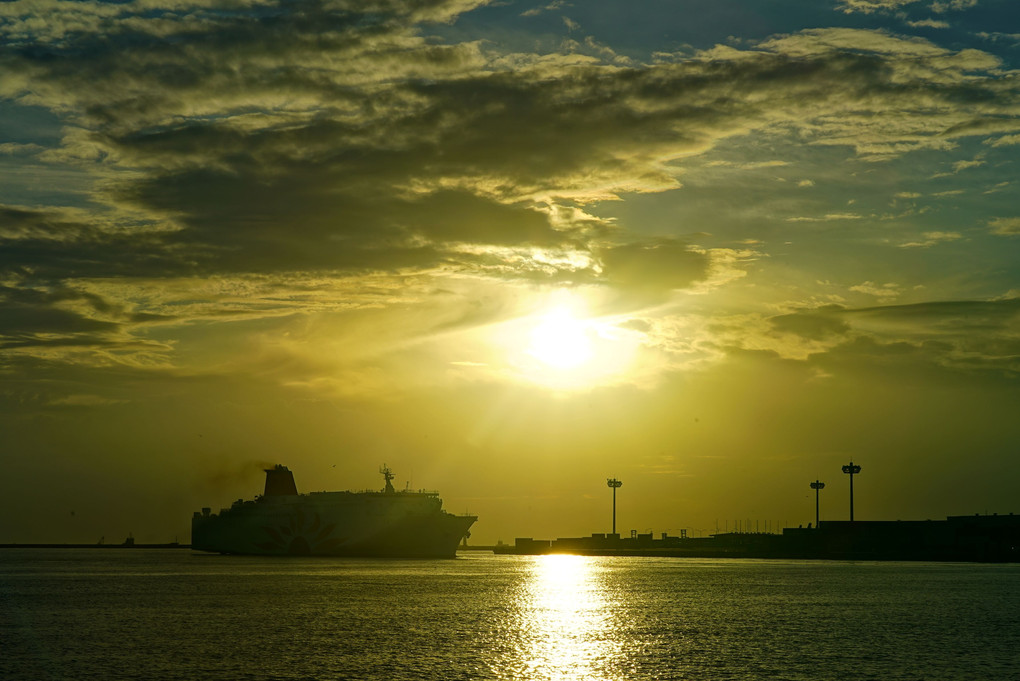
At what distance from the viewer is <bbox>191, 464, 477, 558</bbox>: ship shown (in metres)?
148

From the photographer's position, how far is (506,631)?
56062 mm

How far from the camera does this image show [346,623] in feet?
193

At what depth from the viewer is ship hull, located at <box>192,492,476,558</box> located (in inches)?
5832

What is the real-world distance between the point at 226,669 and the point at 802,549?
549ft

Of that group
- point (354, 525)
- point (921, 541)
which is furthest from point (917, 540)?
point (354, 525)

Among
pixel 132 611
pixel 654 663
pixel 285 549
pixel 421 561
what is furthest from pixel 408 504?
pixel 654 663

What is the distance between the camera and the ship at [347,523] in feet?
486

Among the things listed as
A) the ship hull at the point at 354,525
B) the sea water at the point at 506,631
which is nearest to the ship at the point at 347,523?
the ship hull at the point at 354,525

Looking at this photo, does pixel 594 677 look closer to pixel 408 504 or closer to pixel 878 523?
pixel 408 504

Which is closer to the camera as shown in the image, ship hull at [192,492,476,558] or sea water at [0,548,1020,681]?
sea water at [0,548,1020,681]

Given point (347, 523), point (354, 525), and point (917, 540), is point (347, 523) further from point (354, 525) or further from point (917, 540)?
point (917, 540)

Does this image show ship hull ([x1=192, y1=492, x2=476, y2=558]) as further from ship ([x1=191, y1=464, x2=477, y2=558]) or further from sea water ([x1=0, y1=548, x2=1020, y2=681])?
sea water ([x1=0, y1=548, x2=1020, y2=681])

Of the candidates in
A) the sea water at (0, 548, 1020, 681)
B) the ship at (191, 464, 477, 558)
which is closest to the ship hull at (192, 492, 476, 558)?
the ship at (191, 464, 477, 558)

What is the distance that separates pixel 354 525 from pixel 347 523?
1371 millimetres
